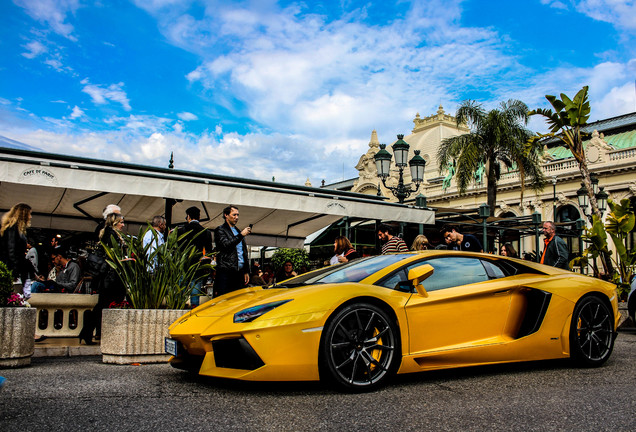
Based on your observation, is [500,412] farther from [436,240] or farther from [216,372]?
[436,240]

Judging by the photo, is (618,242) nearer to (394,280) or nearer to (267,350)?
(394,280)

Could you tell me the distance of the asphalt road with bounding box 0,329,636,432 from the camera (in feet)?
9.89

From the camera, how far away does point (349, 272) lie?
4.76 meters

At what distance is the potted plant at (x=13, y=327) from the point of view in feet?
16.2

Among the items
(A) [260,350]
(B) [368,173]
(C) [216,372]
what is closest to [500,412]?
(A) [260,350]

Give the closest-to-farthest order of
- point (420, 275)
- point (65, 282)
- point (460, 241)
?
point (420, 275), point (460, 241), point (65, 282)

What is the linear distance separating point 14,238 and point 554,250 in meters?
7.42

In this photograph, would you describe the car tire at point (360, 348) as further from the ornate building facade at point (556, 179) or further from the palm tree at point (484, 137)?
the ornate building facade at point (556, 179)

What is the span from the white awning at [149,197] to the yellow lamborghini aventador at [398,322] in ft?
10.4

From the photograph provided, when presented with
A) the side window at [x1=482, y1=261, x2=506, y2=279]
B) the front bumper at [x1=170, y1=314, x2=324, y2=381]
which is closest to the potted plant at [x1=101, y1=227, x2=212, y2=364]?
the front bumper at [x1=170, y1=314, x2=324, y2=381]

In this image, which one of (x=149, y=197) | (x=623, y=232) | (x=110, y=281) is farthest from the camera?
(x=623, y=232)

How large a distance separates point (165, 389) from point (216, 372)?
45cm

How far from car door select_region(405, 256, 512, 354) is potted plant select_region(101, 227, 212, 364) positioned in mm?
2551

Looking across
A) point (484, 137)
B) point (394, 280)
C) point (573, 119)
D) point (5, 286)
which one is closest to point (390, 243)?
point (394, 280)
